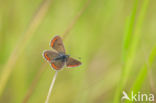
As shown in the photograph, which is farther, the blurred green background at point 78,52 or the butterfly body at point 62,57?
the blurred green background at point 78,52

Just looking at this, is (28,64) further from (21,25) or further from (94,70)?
(94,70)

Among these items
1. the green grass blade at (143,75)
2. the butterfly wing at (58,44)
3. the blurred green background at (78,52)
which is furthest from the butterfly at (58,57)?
the blurred green background at (78,52)

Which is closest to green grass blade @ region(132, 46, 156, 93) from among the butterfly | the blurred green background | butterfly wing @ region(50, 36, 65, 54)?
the butterfly

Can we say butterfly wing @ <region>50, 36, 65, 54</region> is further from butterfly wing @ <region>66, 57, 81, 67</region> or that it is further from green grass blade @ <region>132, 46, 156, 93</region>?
green grass blade @ <region>132, 46, 156, 93</region>

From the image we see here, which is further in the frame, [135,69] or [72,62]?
[135,69]

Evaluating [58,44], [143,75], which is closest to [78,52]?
[58,44]

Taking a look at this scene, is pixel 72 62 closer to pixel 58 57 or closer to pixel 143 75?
pixel 58 57

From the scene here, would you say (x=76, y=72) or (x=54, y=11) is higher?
(x=54, y=11)

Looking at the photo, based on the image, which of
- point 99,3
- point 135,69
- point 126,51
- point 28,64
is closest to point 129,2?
point 99,3

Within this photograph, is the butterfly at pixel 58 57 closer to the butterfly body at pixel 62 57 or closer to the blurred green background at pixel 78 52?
the butterfly body at pixel 62 57
